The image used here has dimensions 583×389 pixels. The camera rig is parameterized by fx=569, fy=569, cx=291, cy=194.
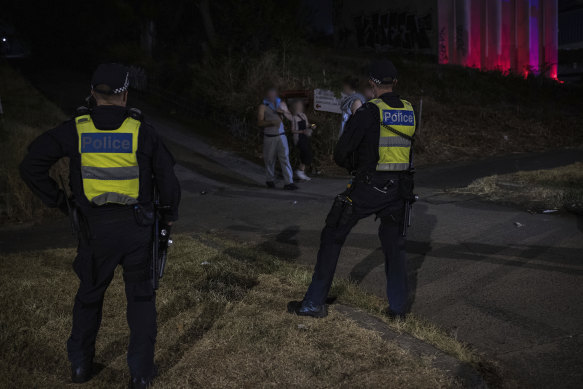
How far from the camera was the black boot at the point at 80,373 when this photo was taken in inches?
138

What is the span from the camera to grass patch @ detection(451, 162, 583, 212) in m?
8.37

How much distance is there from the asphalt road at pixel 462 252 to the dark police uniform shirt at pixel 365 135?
4.64 feet

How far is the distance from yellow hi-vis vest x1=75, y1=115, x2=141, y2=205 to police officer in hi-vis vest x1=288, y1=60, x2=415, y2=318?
1595 mm

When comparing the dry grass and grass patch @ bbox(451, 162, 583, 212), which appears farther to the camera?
the dry grass

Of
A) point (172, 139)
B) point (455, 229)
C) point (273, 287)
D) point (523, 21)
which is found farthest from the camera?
point (523, 21)

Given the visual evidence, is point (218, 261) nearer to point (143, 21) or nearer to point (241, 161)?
point (241, 161)

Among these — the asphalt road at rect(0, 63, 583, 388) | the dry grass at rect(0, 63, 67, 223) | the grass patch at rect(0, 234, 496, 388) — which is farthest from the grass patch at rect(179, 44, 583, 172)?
the grass patch at rect(0, 234, 496, 388)

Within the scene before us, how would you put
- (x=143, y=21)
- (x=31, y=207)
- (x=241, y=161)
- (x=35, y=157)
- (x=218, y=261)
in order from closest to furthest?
1. (x=35, y=157)
2. (x=218, y=261)
3. (x=31, y=207)
4. (x=241, y=161)
5. (x=143, y=21)

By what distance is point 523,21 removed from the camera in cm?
2917

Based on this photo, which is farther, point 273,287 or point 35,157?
point 273,287

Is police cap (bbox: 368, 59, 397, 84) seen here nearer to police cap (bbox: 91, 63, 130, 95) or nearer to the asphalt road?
police cap (bbox: 91, 63, 130, 95)

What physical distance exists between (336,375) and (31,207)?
693 cm

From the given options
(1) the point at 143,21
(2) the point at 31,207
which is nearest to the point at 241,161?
(2) the point at 31,207

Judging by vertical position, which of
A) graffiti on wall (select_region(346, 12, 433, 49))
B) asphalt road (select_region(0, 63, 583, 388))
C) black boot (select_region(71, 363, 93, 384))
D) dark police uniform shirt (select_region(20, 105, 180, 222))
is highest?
graffiti on wall (select_region(346, 12, 433, 49))
